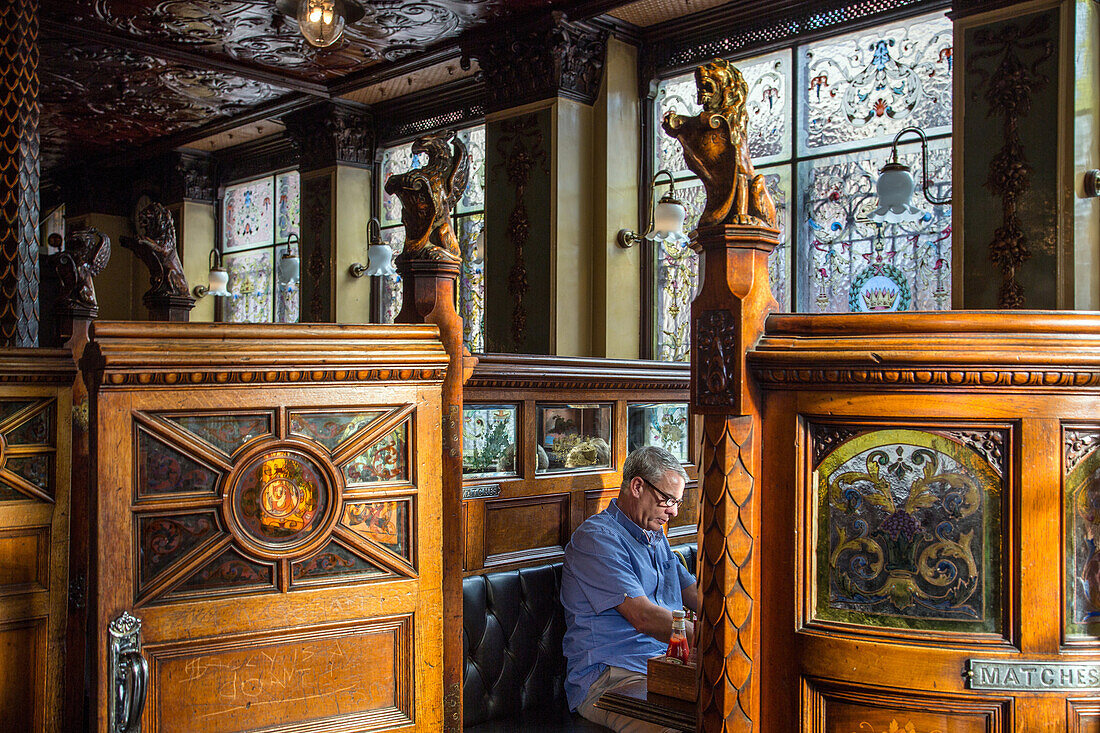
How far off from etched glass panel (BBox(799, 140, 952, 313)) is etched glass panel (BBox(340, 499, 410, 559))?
426 centimetres

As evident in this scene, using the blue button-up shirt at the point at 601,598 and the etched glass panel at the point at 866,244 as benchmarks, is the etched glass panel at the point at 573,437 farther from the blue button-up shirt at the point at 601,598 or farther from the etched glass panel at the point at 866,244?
the etched glass panel at the point at 866,244

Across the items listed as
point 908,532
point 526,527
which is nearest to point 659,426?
point 526,527

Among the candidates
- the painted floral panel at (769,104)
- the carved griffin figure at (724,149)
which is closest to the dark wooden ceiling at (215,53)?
the painted floral panel at (769,104)

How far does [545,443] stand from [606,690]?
4.01 ft

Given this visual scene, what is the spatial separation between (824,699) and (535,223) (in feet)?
19.5

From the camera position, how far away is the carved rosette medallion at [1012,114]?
502 centimetres

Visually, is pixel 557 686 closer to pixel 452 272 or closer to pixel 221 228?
pixel 452 272

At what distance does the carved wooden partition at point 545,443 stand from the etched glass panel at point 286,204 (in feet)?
24.7

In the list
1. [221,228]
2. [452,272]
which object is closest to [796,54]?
[452,272]

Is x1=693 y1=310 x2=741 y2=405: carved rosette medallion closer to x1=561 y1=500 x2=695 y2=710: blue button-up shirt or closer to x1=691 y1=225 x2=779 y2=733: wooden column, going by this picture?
x1=691 y1=225 x2=779 y2=733: wooden column

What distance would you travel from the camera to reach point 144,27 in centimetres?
766

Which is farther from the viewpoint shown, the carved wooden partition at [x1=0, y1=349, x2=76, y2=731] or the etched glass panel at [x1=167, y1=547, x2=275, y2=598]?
the carved wooden partition at [x1=0, y1=349, x2=76, y2=731]

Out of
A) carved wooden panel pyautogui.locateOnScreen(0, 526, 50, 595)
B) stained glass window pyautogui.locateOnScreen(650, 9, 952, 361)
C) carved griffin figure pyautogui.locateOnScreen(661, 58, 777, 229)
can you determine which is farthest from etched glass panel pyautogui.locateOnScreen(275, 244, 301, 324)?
carved griffin figure pyautogui.locateOnScreen(661, 58, 777, 229)

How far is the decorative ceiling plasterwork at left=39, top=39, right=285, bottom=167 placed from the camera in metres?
8.51
